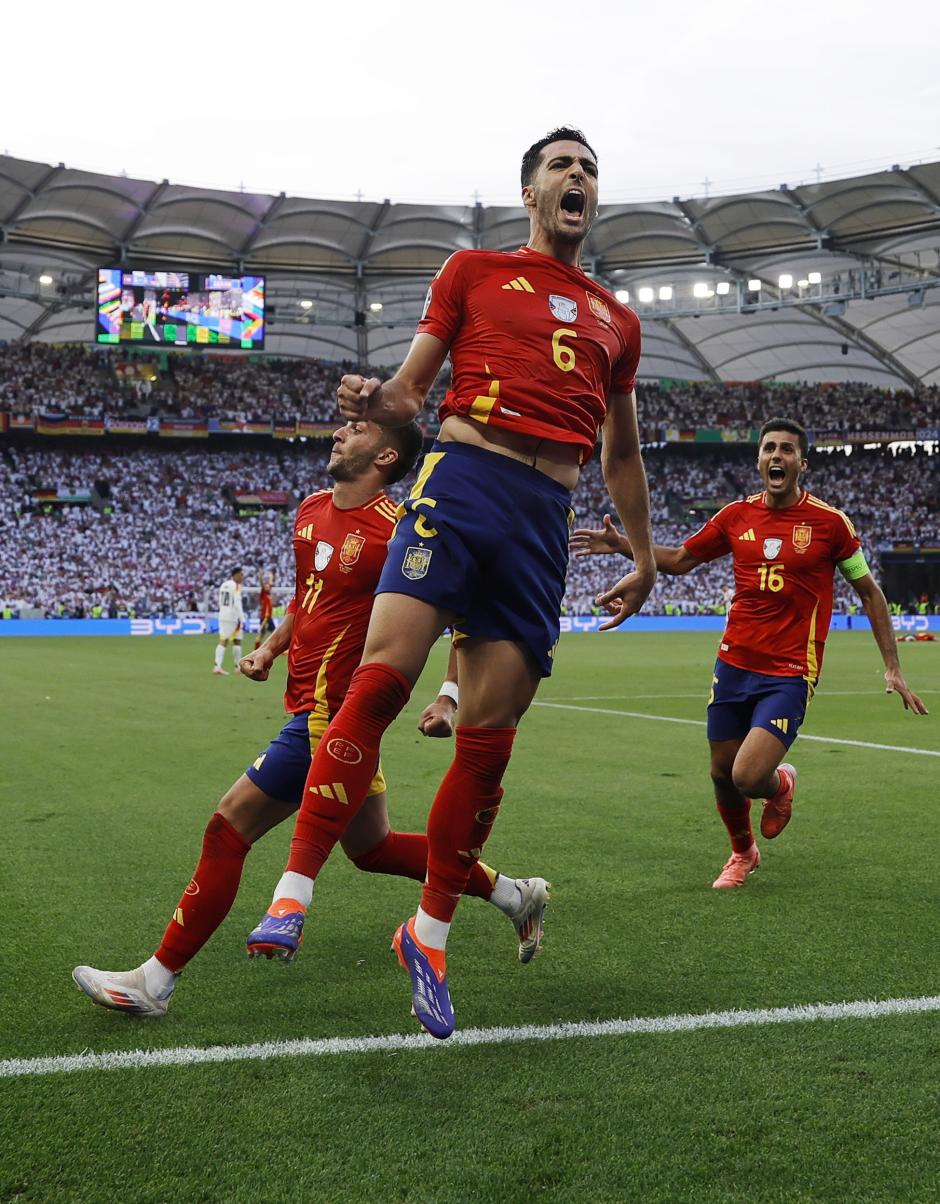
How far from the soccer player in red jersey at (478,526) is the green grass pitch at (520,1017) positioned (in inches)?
16.0

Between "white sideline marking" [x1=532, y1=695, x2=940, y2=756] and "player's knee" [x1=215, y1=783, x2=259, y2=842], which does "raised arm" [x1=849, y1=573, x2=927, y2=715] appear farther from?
"white sideline marking" [x1=532, y1=695, x2=940, y2=756]

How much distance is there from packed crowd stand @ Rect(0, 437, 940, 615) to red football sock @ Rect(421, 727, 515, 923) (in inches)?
1647

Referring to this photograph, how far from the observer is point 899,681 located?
5.45m

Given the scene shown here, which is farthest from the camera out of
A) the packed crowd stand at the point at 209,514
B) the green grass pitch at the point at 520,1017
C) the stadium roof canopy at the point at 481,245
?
the packed crowd stand at the point at 209,514

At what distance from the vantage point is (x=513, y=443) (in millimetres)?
3279

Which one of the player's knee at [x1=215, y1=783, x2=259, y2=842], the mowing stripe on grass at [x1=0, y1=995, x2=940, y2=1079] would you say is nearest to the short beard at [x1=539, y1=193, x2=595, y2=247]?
the player's knee at [x1=215, y1=783, x2=259, y2=842]

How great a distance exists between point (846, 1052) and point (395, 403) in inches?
82.2

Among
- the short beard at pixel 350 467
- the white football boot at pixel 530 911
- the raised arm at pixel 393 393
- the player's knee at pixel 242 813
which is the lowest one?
the white football boot at pixel 530 911

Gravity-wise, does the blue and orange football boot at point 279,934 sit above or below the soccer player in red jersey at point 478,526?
below

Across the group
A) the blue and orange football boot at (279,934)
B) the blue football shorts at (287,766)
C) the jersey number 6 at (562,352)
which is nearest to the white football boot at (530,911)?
the blue football shorts at (287,766)

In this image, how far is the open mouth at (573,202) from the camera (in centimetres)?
349

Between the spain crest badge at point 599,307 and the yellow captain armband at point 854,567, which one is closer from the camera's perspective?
the spain crest badge at point 599,307

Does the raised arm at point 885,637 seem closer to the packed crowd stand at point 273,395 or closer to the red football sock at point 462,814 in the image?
the red football sock at point 462,814

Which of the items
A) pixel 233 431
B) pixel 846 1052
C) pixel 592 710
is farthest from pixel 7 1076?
pixel 233 431
